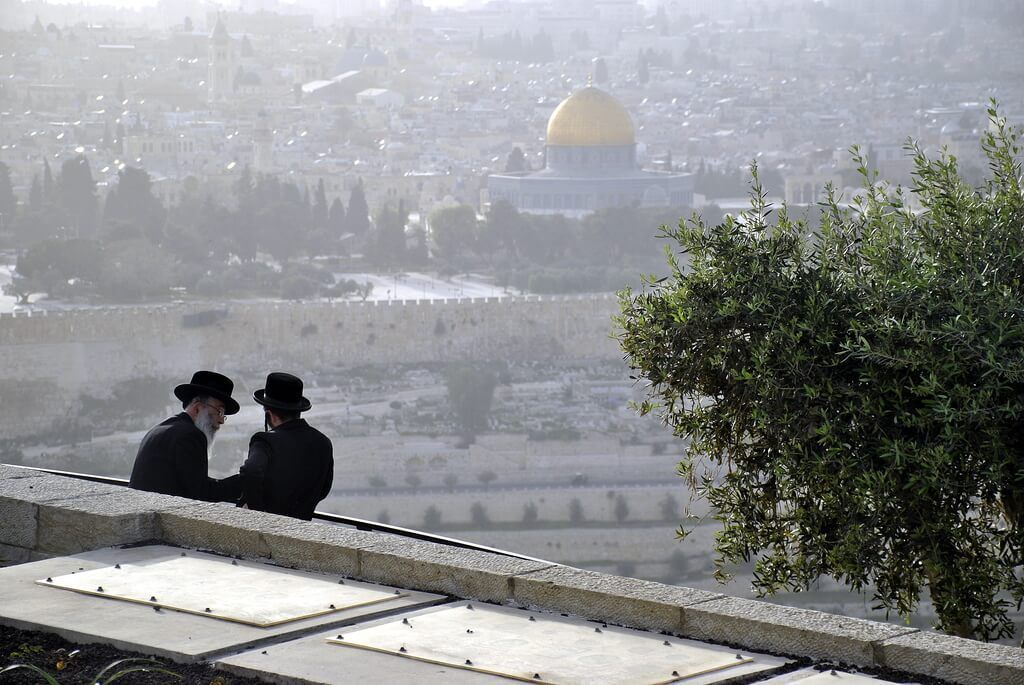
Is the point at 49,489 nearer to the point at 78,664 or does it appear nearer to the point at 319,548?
the point at 319,548

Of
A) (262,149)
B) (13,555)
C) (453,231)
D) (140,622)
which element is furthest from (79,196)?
(140,622)

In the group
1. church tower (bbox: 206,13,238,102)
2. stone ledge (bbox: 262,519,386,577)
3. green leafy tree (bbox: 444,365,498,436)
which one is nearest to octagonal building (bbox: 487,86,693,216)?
green leafy tree (bbox: 444,365,498,436)

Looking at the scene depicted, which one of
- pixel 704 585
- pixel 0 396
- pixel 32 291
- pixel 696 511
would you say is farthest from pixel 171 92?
pixel 704 585

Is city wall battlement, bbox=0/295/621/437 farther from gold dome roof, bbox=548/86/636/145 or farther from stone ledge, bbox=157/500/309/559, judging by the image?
stone ledge, bbox=157/500/309/559

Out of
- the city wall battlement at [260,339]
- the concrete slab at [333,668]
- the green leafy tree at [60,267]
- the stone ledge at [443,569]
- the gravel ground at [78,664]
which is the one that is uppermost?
the stone ledge at [443,569]

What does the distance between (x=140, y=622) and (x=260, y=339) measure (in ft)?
92.6

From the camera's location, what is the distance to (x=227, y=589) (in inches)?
96.3

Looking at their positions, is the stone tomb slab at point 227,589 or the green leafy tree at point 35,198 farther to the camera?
the green leafy tree at point 35,198

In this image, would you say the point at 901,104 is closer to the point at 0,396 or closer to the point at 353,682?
the point at 0,396

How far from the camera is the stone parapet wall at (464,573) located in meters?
2.13

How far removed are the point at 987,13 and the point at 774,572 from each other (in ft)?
238

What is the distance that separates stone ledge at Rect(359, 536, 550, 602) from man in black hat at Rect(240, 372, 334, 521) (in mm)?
604

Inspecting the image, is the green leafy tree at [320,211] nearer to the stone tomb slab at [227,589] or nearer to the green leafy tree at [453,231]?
the green leafy tree at [453,231]

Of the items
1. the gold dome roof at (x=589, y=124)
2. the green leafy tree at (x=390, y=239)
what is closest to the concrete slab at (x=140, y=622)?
the green leafy tree at (x=390, y=239)
